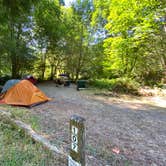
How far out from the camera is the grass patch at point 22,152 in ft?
7.08

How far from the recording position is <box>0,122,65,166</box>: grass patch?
7.08ft

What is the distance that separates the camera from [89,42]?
13.4 metres

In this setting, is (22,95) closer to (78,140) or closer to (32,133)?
(32,133)

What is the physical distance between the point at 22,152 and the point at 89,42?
38.5 feet

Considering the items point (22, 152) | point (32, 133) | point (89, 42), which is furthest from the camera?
point (89, 42)

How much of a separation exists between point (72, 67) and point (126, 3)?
21.2 ft

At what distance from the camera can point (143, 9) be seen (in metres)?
8.02

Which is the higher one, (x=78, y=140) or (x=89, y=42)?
(x=89, y=42)

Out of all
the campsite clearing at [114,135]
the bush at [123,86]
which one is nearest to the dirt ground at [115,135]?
the campsite clearing at [114,135]

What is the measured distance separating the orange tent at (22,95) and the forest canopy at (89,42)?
3.46 m

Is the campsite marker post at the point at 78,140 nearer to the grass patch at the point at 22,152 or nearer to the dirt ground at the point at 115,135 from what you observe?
the grass patch at the point at 22,152

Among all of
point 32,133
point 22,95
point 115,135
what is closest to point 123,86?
point 22,95

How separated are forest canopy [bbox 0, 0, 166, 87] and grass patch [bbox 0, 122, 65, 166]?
5.97 m

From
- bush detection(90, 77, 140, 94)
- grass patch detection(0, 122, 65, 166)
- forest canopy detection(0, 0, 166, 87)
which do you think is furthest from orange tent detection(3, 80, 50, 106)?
bush detection(90, 77, 140, 94)
